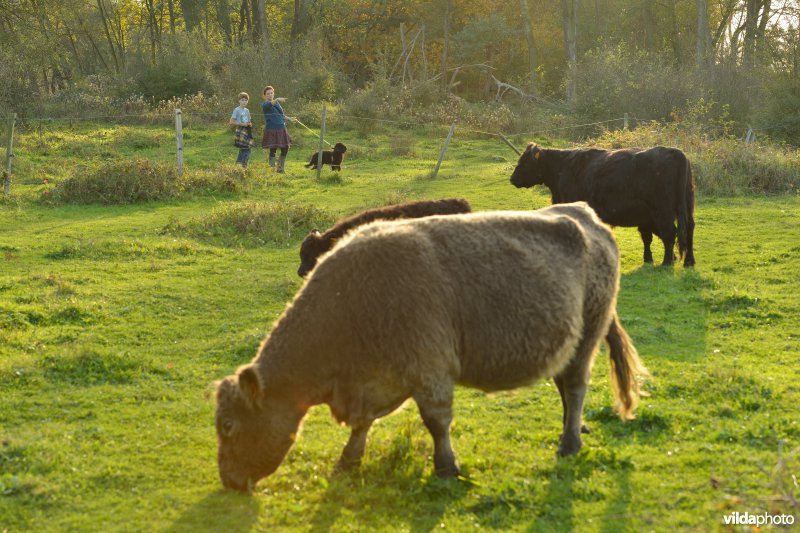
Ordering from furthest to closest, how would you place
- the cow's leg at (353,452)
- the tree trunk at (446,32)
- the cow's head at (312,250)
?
the tree trunk at (446,32)
the cow's head at (312,250)
the cow's leg at (353,452)

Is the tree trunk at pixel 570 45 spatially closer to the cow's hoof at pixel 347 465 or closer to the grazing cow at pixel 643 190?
the grazing cow at pixel 643 190

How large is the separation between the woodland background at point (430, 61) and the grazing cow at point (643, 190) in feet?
39.2

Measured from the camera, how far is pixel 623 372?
22.7 feet

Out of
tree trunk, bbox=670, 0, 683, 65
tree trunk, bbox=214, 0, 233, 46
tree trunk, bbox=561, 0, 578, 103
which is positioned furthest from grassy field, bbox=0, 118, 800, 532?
tree trunk, bbox=670, 0, 683, 65

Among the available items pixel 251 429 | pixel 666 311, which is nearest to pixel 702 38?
pixel 666 311

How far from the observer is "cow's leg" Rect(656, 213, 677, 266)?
42.8ft

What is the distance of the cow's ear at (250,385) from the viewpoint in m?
5.34

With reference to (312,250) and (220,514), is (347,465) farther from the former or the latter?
(312,250)

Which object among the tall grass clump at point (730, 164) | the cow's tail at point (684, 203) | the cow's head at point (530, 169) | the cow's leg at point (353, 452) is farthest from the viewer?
the tall grass clump at point (730, 164)

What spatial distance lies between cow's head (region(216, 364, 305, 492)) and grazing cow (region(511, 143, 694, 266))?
9.13 m

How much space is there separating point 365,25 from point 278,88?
17.9 meters

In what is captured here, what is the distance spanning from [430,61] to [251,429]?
155ft

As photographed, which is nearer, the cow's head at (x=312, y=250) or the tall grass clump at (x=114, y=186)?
the cow's head at (x=312, y=250)

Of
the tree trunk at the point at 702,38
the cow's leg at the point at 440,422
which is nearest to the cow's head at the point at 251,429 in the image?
the cow's leg at the point at 440,422
